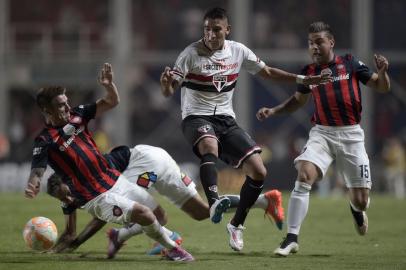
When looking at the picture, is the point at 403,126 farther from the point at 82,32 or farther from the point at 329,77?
the point at 329,77

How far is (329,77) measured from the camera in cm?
955

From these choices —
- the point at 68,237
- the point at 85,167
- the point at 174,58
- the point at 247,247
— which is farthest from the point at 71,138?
the point at 174,58

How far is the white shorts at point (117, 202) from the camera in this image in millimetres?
8438

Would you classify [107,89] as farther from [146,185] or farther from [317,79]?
[317,79]

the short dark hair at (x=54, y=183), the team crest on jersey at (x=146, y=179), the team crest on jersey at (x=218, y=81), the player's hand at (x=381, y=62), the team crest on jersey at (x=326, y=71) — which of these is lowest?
the short dark hair at (x=54, y=183)

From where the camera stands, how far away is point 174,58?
30.4 metres

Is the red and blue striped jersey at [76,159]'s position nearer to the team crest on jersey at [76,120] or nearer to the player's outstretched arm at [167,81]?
the team crest on jersey at [76,120]

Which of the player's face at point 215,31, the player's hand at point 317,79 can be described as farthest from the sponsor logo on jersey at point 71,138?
the player's hand at point 317,79

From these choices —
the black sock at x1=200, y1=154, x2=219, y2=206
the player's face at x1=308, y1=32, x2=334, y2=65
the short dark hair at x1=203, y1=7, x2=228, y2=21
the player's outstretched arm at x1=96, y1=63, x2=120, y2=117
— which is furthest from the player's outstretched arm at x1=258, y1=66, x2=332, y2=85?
the player's outstretched arm at x1=96, y1=63, x2=120, y2=117

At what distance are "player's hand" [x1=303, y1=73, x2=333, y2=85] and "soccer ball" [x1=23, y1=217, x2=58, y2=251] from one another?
2993mm

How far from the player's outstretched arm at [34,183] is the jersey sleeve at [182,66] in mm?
1781

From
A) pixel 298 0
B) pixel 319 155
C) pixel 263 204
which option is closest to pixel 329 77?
pixel 319 155

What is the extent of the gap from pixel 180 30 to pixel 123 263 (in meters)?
23.0

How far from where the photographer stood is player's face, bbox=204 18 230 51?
9516 millimetres
